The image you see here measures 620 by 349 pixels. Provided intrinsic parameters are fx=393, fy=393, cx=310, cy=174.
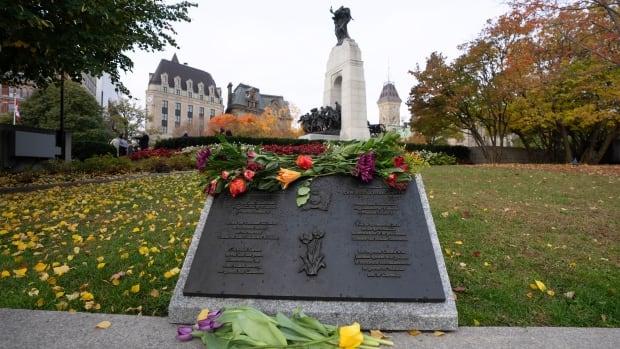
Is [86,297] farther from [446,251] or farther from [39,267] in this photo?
[446,251]

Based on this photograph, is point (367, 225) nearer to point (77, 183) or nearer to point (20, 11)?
point (20, 11)

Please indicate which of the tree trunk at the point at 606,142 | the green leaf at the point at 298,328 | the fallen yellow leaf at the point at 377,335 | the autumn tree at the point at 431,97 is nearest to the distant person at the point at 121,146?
the autumn tree at the point at 431,97

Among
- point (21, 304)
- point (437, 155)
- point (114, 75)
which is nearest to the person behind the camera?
point (21, 304)

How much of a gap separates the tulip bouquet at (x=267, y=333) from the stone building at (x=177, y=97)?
7281 centimetres

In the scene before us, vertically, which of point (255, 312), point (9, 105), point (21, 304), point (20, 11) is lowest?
point (21, 304)

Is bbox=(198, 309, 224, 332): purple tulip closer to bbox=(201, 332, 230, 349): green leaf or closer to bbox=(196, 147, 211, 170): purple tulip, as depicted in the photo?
bbox=(201, 332, 230, 349): green leaf

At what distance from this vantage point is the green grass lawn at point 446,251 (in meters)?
3.29

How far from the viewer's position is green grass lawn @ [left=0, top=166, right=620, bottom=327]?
3.29m

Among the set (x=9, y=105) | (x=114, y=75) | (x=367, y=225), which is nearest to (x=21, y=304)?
(x=367, y=225)

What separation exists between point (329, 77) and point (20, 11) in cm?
1794

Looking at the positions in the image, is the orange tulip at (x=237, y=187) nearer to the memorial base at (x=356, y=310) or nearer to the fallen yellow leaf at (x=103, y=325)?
the memorial base at (x=356, y=310)

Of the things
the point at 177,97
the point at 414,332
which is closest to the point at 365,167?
the point at 414,332

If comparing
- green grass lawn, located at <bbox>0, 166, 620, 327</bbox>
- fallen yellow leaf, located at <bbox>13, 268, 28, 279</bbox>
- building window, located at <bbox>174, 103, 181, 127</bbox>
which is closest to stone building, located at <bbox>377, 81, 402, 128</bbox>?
building window, located at <bbox>174, 103, 181, 127</bbox>

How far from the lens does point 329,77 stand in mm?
22906
